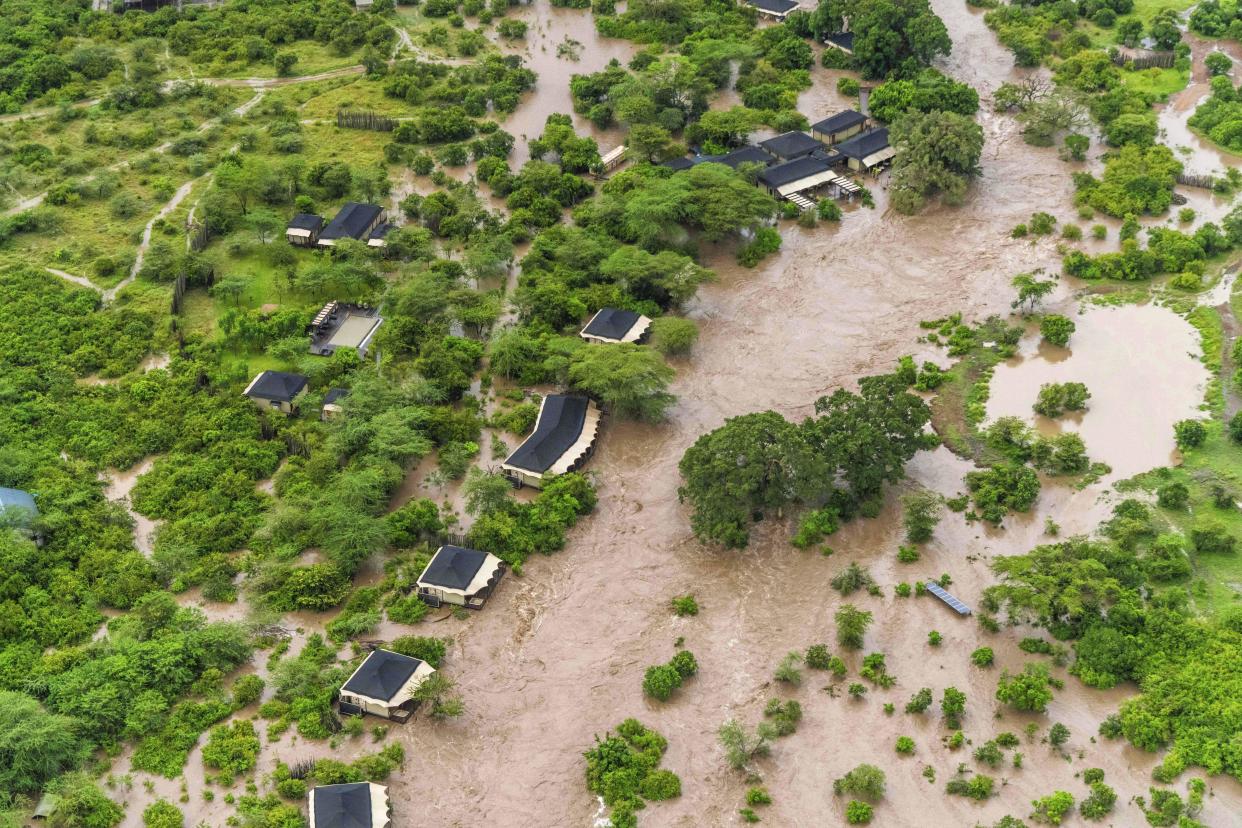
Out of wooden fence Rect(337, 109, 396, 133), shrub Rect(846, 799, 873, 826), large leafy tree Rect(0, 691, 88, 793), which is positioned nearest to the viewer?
shrub Rect(846, 799, 873, 826)

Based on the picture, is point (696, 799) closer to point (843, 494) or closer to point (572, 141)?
point (843, 494)

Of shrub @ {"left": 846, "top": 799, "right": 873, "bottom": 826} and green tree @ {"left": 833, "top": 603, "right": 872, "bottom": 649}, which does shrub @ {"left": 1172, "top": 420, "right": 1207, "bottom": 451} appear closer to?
green tree @ {"left": 833, "top": 603, "right": 872, "bottom": 649}

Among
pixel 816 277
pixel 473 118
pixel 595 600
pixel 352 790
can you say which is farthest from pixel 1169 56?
pixel 352 790

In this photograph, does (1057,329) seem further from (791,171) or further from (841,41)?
(841,41)

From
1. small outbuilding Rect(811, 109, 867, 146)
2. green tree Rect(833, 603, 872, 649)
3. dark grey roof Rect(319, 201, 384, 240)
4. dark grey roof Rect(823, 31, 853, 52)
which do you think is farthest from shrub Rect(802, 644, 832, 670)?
dark grey roof Rect(823, 31, 853, 52)

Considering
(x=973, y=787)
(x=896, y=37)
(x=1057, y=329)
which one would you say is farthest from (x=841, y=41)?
(x=973, y=787)

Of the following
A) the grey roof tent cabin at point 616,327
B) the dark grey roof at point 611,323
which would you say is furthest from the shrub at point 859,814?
the dark grey roof at point 611,323

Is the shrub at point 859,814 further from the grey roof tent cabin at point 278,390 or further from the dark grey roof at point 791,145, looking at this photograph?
the dark grey roof at point 791,145
